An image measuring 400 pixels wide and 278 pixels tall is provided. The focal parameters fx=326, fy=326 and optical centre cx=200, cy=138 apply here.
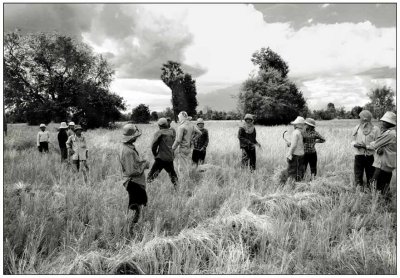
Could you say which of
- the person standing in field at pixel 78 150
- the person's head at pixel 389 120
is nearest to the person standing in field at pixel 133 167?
the person standing in field at pixel 78 150

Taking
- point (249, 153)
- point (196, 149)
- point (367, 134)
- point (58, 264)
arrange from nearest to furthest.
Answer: point (58, 264), point (367, 134), point (249, 153), point (196, 149)

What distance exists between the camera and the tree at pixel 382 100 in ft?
66.2

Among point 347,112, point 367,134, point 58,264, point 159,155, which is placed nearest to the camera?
point 58,264

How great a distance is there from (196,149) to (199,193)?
332 cm

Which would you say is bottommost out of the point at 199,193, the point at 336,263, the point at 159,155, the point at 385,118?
the point at 336,263

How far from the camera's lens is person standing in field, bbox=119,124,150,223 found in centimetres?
450

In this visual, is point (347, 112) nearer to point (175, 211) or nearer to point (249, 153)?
point (249, 153)

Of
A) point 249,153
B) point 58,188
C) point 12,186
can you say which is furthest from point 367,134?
point 12,186

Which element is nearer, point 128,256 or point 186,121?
point 128,256

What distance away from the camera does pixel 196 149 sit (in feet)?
29.6

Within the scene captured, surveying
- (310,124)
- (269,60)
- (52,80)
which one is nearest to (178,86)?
(269,60)

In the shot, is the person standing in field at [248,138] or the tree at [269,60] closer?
the person standing in field at [248,138]

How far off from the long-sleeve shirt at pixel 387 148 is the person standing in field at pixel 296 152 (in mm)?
1577

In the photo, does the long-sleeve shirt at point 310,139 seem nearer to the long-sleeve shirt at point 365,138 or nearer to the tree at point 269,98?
the long-sleeve shirt at point 365,138
